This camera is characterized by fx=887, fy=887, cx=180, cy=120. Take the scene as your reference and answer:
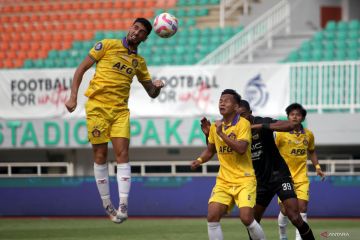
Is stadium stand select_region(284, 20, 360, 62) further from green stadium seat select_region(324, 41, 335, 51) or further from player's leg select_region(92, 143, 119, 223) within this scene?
player's leg select_region(92, 143, 119, 223)

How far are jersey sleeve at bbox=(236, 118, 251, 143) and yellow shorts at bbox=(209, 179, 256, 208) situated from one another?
493 mm

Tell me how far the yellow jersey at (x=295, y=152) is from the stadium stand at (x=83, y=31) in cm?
1150

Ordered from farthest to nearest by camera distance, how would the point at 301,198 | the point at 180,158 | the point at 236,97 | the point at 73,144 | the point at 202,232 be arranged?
the point at 180,158
the point at 73,144
the point at 202,232
the point at 301,198
the point at 236,97

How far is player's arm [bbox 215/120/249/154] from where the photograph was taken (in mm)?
9496

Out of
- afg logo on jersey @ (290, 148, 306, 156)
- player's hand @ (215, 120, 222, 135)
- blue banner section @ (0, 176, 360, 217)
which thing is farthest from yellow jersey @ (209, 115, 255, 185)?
blue banner section @ (0, 176, 360, 217)

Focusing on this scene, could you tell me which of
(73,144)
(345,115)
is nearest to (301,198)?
(345,115)

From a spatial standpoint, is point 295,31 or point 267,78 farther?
point 295,31

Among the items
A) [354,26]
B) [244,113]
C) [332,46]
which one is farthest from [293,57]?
[244,113]

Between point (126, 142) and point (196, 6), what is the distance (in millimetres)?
16778

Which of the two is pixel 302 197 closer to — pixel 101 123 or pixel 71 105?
pixel 101 123

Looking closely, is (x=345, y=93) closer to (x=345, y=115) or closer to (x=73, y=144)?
(x=345, y=115)

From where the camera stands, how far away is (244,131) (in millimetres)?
9719

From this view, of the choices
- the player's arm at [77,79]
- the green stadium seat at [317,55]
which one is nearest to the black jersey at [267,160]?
the player's arm at [77,79]

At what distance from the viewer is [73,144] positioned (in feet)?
68.5
